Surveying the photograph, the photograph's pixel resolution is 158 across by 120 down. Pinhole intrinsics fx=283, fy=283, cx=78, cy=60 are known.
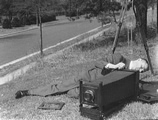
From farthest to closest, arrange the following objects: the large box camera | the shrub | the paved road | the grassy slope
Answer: the shrub → the paved road → the grassy slope → the large box camera

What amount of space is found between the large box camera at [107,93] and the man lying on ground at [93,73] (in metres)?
0.35

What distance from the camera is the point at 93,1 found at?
10.5m

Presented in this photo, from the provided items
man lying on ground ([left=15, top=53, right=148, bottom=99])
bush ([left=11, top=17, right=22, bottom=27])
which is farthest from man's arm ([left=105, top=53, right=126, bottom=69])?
bush ([left=11, top=17, right=22, bottom=27])

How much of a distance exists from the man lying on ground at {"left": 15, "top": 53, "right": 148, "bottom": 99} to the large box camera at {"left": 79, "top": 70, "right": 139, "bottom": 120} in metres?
0.35

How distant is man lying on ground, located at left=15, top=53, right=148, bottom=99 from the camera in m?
4.49

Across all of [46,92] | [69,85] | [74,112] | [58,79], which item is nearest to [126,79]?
[74,112]

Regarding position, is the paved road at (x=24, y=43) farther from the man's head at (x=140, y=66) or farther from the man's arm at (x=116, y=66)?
the man's head at (x=140, y=66)

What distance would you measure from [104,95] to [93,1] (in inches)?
288

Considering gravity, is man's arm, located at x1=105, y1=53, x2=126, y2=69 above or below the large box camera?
above

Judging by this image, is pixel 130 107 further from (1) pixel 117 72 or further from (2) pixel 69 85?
(2) pixel 69 85

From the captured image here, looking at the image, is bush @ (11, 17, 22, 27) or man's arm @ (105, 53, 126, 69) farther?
bush @ (11, 17, 22, 27)

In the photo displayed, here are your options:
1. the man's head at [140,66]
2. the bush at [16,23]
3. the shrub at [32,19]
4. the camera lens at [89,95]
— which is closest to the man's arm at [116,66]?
the man's head at [140,66]

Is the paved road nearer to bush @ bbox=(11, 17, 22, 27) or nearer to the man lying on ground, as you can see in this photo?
the man lying on ground

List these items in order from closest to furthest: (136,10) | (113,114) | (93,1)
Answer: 1. (113,114)
2. (136,10)
3. (93,1)
